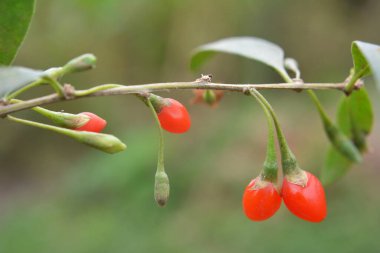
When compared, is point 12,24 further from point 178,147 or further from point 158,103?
point 178,147

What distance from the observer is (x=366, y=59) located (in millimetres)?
1107

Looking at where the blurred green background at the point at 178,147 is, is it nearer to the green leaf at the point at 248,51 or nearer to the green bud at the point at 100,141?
the green leaf at the point at 248,51

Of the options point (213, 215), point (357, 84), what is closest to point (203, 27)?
point (213, 215)

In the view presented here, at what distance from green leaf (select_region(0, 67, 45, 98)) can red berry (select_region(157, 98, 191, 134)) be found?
1.17 ft

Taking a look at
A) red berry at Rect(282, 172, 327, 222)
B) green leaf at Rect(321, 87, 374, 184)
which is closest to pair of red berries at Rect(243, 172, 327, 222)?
red berry at Rect(282, 172, 327, 222)

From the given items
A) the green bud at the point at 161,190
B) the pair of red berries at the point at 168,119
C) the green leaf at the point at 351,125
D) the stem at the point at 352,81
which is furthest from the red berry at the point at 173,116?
the green leaf at the point at 351,125

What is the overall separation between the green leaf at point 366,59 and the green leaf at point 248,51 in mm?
236

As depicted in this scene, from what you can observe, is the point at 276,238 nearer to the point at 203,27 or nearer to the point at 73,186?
the point at 73,186

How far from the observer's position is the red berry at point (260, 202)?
1290mm

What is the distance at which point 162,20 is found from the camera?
7973 mm

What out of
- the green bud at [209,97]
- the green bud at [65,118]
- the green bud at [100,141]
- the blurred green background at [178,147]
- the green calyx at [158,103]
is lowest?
the green bud at [100,141]

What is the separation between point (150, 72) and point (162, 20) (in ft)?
2.77

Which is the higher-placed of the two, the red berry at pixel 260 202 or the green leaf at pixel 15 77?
the green leaf at pixel 15 77

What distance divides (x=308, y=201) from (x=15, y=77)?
70 centimetres
